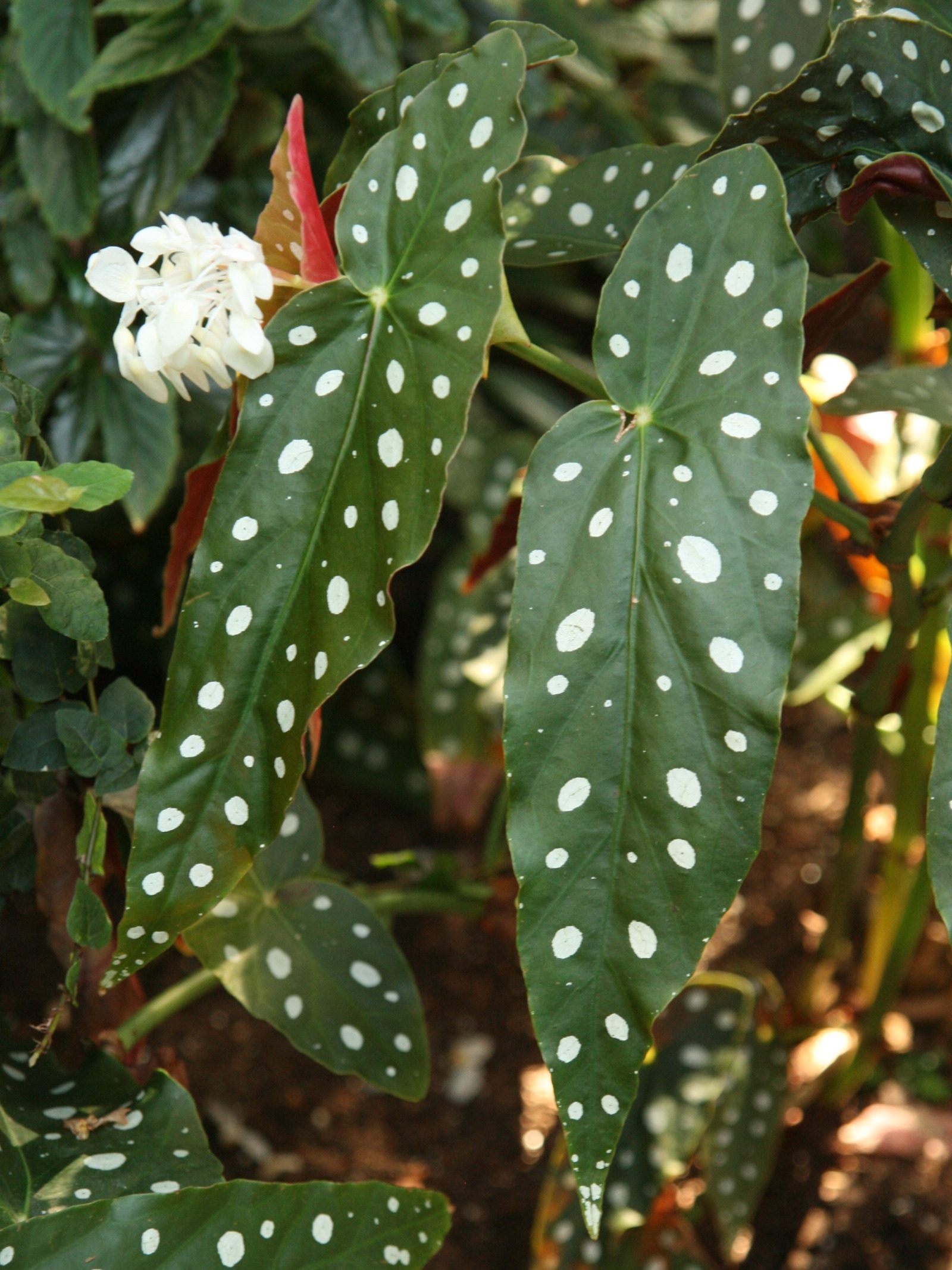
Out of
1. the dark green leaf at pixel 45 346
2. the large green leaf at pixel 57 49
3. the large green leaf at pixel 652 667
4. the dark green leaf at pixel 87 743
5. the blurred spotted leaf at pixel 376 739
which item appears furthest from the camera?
the blurred spotted leaf at pixel 376 739

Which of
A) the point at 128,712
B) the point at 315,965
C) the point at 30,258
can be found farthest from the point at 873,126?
the point at 30,258

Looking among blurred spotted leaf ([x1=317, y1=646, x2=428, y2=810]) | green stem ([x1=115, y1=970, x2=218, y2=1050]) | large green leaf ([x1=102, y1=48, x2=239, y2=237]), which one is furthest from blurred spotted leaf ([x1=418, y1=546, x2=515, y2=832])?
large green leaf ([x1=102, y1=48, x2=239, y2=237])

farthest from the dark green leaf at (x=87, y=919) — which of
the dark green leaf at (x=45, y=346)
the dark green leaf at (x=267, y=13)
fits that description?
the dark green leaf at (x=267, y=13)

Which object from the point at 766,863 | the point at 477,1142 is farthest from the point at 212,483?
the point at 766,863

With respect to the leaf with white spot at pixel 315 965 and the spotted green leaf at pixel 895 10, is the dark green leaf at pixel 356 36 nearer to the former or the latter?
the spotted green leaf at pixel 895 10

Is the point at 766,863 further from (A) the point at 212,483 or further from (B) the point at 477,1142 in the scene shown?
(A) the point at 212,483

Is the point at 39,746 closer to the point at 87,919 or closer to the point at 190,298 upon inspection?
the point at 87,919
